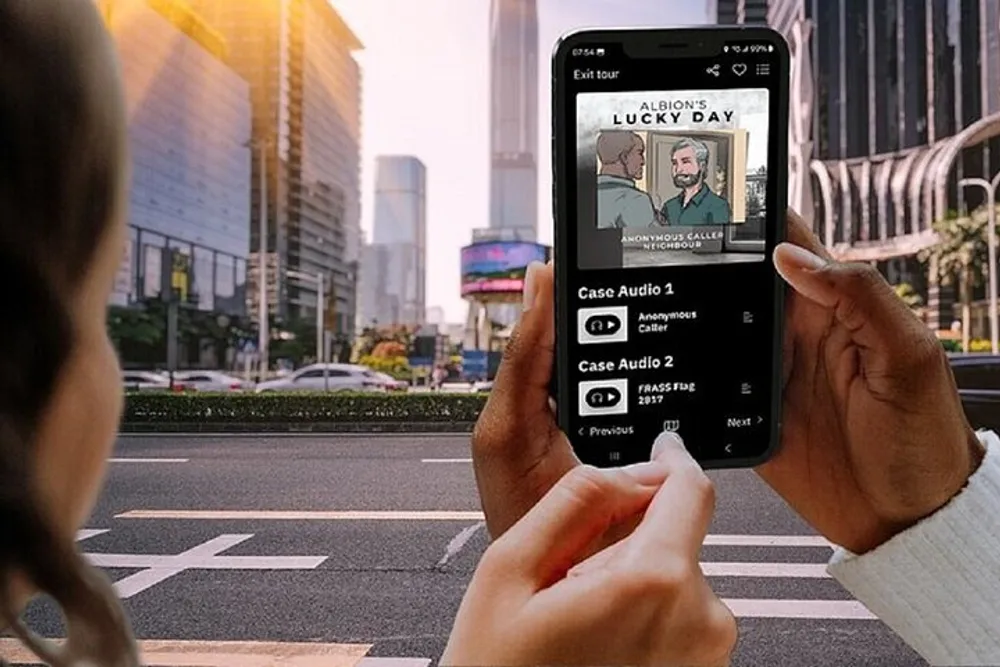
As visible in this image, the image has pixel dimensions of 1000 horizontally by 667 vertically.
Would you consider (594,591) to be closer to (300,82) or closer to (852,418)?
(852,418)

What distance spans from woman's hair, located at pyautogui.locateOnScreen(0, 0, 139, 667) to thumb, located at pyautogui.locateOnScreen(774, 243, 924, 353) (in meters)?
0.29

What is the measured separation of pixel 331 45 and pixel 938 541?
2250mm

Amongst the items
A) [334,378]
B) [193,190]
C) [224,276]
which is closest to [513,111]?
[334,378]

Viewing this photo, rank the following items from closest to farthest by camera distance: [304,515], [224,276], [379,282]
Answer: [304,515] < [379,282] < [224,276]

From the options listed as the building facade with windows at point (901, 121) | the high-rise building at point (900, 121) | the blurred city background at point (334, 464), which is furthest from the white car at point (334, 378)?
the high-rise building at point (900, 121)

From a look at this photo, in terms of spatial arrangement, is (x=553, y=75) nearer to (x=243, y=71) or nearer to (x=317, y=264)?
(x=243, y=71)

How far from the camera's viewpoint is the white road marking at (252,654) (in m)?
1.36

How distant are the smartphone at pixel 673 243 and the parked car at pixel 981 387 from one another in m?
2.23

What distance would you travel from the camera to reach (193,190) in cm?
991

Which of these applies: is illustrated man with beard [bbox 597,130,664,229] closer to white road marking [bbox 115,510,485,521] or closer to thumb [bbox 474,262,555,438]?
thumb [bbox 474,262,555,438]

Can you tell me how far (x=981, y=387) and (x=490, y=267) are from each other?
687cm

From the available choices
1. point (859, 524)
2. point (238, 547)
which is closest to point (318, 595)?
point (238, 547)

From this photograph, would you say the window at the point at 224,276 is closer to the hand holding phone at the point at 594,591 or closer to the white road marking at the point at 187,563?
the white road marking at the point at 187,563

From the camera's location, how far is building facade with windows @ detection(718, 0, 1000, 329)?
27.9ft
